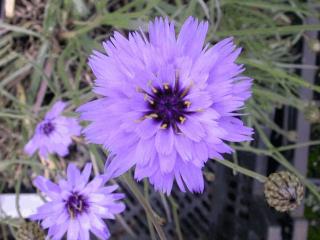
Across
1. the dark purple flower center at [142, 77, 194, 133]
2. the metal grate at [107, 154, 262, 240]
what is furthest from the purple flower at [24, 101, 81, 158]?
the dark purple flower center at [142, 77, 194, 133]

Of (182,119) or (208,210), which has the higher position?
(182,119)

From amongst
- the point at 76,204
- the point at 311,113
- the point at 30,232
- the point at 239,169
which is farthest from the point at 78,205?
the point at 311,113

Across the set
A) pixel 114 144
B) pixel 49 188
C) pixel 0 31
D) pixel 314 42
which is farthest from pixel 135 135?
pixel 0 31

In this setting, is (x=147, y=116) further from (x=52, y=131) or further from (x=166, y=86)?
(x=52, y=131)

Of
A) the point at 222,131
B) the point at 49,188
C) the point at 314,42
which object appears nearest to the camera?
the point at 222,131

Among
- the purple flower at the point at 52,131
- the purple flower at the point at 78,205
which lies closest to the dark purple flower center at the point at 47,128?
the purple flower at the point at 52,131

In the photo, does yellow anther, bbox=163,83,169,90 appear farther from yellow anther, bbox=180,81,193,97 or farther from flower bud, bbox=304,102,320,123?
flower bud, bbox=304,102,320,123

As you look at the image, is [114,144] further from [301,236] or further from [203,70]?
[301,236]
